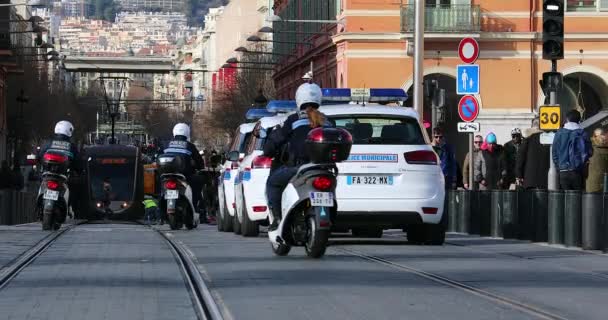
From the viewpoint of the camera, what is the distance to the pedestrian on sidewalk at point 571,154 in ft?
75.0

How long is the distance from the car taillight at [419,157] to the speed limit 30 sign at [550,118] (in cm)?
742

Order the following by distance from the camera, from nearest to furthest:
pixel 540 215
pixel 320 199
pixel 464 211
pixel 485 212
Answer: pixel 320 199, pixel 540 215, pixel 485 212, pixel 464 211

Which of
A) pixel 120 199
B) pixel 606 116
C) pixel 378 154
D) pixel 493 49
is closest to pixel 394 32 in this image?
pixel 493 49

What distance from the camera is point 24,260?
16.9m

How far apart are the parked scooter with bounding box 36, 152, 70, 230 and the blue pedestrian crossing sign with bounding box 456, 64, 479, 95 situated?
7967 mm

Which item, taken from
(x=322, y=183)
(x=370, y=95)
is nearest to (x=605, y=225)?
(x=322, y=183)

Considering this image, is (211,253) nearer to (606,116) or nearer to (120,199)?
(606,116)

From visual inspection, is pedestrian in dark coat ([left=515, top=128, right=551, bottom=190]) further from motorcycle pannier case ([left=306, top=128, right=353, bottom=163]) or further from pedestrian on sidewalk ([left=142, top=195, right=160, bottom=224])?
pedestrian on sidewalk ([left=142, top=195, right=160, bottom=224])

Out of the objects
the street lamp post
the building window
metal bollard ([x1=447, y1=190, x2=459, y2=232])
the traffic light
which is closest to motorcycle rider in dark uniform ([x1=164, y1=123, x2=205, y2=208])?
metal bollard ([x1=447, y1=190, x2=459, y2=232])

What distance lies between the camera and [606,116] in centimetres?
3198

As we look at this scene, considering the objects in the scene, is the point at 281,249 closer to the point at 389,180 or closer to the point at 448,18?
the point at 389,180

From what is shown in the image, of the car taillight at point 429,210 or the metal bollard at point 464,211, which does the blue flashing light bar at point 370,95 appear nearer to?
the metal bollard at point 464,211

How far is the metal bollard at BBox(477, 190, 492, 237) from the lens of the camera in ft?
80.4

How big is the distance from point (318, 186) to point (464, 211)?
32.9 ft
